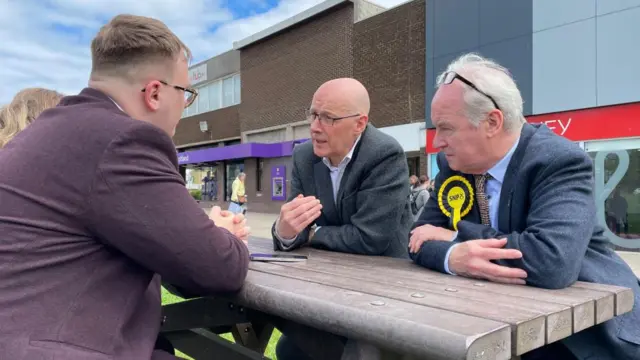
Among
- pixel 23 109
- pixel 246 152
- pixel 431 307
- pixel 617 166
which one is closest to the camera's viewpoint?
pixel 431 307

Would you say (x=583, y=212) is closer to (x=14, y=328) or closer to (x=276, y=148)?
(x=14, y=328)

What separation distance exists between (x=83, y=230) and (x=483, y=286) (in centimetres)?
106

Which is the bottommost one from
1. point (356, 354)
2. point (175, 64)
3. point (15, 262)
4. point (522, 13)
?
point (356, 354)

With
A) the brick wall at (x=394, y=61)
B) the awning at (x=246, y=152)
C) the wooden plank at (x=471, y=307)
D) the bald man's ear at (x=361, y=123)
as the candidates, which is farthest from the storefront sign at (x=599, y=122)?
the awning at (x=246, y=152)

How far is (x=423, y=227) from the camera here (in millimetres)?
1851

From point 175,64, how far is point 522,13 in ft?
39.4

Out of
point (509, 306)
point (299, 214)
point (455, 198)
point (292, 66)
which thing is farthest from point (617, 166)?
point (292, 66)

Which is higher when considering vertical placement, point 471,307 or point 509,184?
point 509,184

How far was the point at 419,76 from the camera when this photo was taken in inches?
576

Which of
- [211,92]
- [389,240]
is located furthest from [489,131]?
[211,92]

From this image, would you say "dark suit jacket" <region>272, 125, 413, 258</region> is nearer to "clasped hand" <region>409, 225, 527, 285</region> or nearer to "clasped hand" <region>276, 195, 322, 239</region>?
"clasped hand" <region>276, 195, 322, 239</region>

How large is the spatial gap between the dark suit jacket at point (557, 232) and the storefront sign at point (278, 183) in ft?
62.3

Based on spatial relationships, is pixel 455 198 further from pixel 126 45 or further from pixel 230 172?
pixel 230 172

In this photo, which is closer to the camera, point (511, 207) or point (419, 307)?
point (419, 307)
